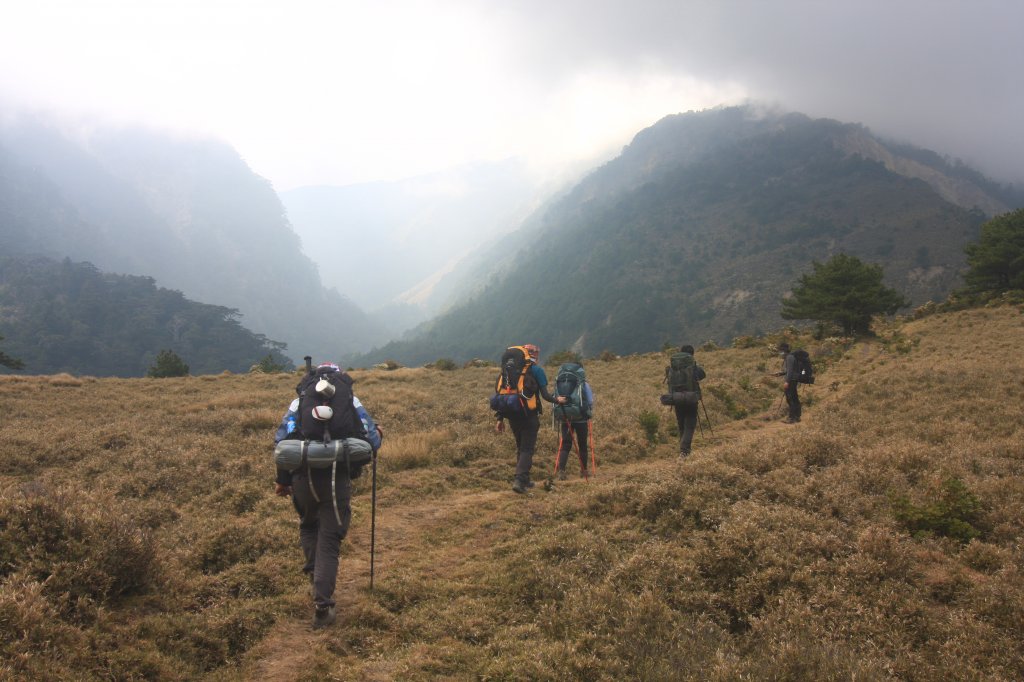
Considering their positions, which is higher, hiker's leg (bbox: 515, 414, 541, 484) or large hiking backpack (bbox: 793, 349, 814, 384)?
large hiking backpack (bbox: 793, 349, 814, 384)

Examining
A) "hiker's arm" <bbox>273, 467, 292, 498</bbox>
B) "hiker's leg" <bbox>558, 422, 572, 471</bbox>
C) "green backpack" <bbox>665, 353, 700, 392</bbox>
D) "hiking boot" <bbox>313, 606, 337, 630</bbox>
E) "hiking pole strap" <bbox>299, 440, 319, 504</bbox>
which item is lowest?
"hiking boot" <bbox>313, 606, 337, 630</bbox>

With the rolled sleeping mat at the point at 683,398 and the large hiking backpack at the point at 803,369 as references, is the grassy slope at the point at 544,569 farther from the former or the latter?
the large hiking backpack at the point at 803,369

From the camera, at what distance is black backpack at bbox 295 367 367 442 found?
504 centimetres

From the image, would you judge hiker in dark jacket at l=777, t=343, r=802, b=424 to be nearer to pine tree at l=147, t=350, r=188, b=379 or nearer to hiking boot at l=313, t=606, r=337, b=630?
hiking boot at l=313, t=606, r=337, b=630

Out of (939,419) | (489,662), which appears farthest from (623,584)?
(939,419)

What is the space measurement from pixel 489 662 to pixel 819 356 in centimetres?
2911

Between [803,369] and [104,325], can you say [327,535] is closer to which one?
[803,369]

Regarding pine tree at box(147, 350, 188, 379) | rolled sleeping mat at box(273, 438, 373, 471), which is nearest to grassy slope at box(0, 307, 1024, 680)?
rolled sleeping mat at box(273, 438, 373, 471)

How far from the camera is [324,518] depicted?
507 cm

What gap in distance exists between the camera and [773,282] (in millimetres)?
126062

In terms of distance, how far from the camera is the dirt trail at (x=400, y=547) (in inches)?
173

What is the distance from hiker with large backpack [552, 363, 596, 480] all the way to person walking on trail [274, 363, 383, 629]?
5.24 metres

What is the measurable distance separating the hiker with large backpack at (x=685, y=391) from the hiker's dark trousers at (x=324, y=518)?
Answer: 7663 mm

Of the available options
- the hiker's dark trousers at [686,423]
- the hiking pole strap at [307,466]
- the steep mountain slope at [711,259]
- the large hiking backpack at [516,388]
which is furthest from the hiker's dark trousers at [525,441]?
the steep mountain slope at [711,259]
